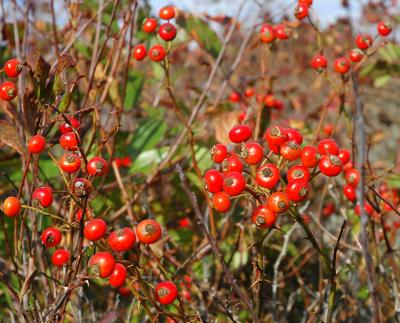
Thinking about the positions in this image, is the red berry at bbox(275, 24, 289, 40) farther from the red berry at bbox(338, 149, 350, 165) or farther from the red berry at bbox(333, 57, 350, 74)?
the red berry at bbox(338, 149, 350, 165)

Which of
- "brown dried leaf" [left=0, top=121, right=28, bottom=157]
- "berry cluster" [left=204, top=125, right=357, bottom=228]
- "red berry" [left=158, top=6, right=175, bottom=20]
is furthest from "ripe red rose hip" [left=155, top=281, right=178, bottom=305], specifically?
"red berry" [left=158, top=6, right=175, bottom=20]

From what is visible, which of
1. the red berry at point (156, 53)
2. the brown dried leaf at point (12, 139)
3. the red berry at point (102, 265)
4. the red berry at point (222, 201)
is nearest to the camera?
the red berry at point (102, 265)

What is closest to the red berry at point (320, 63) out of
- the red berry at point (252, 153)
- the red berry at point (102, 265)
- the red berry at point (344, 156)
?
the red berry at point (344, 156)

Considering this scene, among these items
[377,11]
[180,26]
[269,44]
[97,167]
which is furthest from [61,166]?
[377,11]

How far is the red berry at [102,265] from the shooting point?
94cm

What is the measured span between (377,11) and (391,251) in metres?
4.75

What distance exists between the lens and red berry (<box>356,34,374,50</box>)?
172 centimetres

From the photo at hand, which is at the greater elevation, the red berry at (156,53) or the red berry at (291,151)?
the red berry at (156,53)

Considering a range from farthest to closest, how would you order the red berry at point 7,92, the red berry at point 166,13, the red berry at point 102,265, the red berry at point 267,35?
the red berry at point 267,35 → the red berry at point 166,13 → the red berry at point 7,92 → the red berry at point 102,265

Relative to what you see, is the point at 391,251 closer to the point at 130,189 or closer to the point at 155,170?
the point at 155,170

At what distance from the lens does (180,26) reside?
2.39m

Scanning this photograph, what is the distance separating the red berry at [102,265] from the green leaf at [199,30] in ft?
5.26

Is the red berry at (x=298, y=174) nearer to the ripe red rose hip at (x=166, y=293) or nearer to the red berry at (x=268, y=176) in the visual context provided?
the red berry at (x=268, y=176)

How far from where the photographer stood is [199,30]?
2385mm
